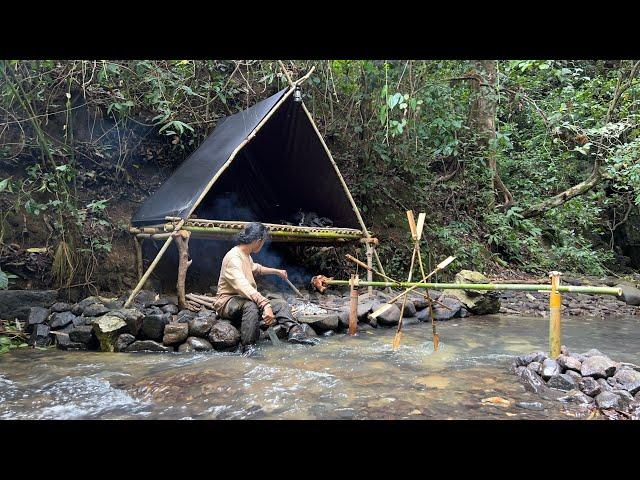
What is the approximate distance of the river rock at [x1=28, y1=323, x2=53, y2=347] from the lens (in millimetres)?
4691

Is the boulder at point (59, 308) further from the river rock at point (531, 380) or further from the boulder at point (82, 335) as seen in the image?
the river rock at point (531, 380)

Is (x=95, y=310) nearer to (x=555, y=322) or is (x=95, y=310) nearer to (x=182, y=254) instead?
(x=182, y=254)

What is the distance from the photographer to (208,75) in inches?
338

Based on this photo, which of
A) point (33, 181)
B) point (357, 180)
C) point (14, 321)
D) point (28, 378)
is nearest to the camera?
point (28, 378)

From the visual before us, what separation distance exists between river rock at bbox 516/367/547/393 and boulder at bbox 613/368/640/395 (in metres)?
0.46


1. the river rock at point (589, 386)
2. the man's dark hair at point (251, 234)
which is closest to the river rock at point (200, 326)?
the man's dark hair at point (251, 234)

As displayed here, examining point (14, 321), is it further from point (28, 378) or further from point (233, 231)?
point (233, 231)

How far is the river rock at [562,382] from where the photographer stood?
3.17 metres

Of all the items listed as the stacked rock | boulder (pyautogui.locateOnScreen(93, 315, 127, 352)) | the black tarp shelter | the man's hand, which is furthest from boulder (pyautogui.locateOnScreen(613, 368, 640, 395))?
boulder (pyautogui.locateOnScreen(93, 315, 127, 352))

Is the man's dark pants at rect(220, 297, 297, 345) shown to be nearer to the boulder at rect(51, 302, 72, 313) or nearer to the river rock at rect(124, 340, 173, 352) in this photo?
the river rock at rect(124, 340, 173, 352)

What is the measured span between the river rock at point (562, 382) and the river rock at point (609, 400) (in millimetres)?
260

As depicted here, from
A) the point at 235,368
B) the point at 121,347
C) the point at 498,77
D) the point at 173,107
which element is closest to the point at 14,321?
the point at 121,347

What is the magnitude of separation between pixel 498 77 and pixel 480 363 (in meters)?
8.00

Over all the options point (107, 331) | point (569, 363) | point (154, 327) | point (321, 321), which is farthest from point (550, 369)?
point (107, 331)
